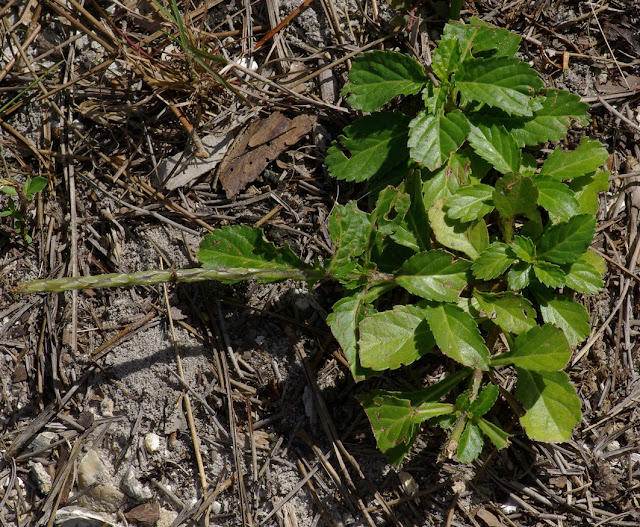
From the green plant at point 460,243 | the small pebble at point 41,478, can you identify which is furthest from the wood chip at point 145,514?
the green plant at point 460,243

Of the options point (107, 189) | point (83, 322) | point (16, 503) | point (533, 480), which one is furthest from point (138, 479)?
point (533, 480)

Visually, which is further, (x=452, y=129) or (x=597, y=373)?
(x=597, y=373)

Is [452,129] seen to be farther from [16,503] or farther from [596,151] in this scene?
[16,503]

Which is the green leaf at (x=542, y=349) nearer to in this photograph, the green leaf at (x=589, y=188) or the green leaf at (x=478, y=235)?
the green leaf at (x=478, y=235)

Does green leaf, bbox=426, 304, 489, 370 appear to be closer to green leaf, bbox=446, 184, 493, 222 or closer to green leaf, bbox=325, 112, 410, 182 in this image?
green leaf, bbox=446, 184, 493, 222

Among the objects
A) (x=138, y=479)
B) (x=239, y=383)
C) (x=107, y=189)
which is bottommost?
(x=138, y=479)

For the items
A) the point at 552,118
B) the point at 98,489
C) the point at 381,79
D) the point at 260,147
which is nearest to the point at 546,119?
the point at 552,118

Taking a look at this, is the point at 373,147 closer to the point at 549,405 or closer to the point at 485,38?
the point at 485,38

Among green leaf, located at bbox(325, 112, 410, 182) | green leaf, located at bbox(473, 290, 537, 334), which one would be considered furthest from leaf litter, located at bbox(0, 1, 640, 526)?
green leaf, located at bbox(473, 290, 537, 334)
